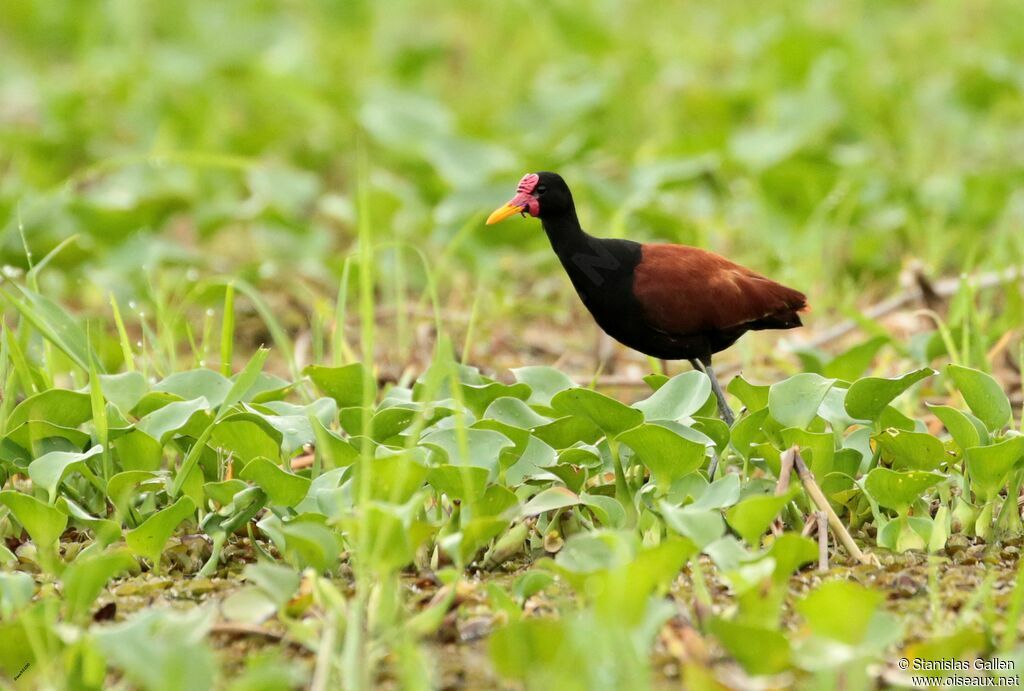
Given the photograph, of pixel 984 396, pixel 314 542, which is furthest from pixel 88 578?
pixel 984 396

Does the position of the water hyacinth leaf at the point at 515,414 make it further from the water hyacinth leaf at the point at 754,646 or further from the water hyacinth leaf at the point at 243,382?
the water hyacinth leaf at the point at 754,646

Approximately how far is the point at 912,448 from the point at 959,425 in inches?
4.4

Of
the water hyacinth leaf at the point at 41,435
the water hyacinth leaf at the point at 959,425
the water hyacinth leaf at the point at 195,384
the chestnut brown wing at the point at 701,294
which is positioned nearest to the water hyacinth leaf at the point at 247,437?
the water hyacinth leaf at the point at 195,384

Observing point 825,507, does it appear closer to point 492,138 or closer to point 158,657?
point 158,657

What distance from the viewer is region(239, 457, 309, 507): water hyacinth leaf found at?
2775mm

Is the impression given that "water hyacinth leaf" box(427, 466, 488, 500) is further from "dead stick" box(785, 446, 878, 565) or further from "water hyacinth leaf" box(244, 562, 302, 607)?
"dead stick" box(785, 446, 878, 565)

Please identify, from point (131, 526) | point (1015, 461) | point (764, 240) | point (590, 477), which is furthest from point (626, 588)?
point (764, 240)

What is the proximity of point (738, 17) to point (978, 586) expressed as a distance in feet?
18.6

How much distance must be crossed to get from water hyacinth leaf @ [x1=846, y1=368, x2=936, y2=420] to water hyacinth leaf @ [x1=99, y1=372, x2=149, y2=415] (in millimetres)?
1561

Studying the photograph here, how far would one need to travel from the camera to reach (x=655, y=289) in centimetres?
344

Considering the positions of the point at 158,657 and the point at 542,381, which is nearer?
the point at 158,657

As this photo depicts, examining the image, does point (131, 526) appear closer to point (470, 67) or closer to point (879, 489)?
point (879, 489)

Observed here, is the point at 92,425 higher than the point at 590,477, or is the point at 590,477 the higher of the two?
the point at 92,425

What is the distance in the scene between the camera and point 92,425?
313cm
